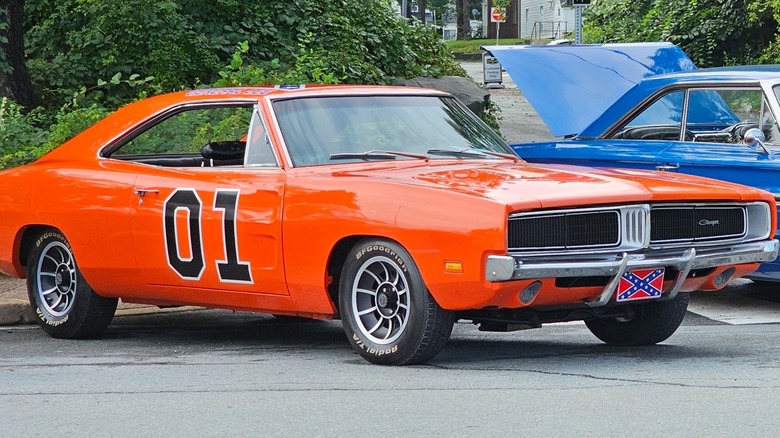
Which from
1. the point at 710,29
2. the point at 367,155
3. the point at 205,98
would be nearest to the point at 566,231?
the point at 367,155

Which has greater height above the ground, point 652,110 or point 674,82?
point 674,82

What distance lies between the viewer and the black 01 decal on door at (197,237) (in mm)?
7340

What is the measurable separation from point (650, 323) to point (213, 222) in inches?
96.6

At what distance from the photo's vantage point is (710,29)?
2128cm

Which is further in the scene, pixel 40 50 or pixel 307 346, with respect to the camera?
pixel 40 50

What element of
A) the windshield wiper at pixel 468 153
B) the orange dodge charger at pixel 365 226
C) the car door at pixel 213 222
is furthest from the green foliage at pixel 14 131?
the windshield wiper at pixel 468 153

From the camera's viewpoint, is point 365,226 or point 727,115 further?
point 727,115

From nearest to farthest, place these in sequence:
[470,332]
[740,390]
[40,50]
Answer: [740,390] → [470,332] → [40,50]

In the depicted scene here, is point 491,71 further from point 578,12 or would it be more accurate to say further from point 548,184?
point 548,184

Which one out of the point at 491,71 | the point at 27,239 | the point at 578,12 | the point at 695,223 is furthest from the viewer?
the point at 491,71

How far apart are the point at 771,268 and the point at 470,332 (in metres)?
2.12

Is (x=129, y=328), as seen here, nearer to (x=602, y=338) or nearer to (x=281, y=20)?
(x=602, y=338)

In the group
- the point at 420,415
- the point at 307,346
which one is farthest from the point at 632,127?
the point at 420,415

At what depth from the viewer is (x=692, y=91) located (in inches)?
388
